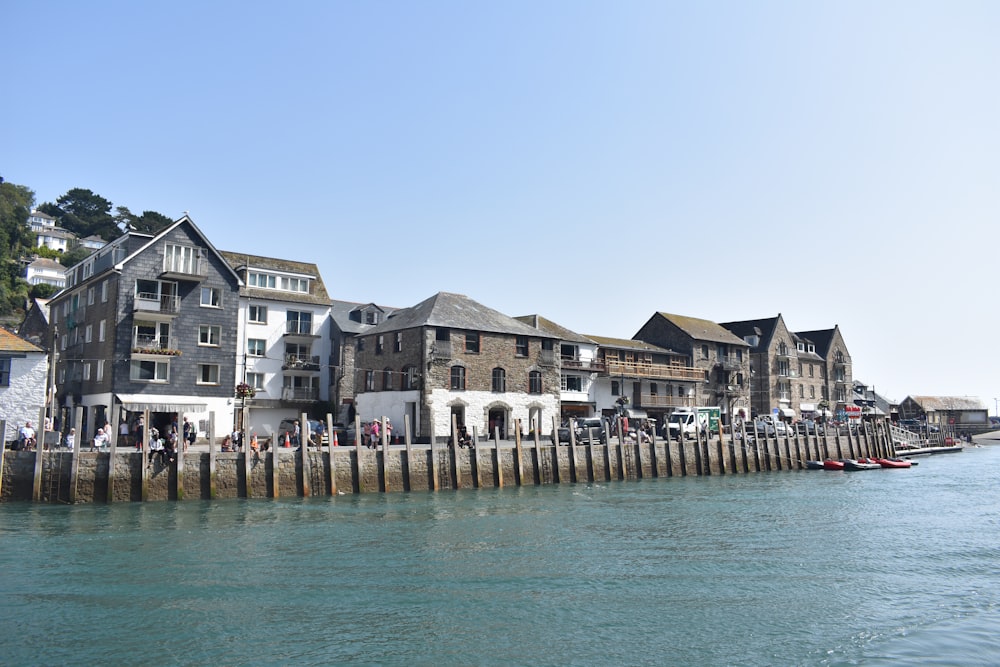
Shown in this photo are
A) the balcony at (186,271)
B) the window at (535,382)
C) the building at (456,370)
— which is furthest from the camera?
the window at (535,382)

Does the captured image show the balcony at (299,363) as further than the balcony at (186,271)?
Yes

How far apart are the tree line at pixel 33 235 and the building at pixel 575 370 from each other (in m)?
46.7

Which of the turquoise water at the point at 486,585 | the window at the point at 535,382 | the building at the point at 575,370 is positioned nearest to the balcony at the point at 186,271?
the window at the point at 535,382

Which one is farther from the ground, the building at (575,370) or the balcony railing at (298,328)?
the balcony railing at (298,328)

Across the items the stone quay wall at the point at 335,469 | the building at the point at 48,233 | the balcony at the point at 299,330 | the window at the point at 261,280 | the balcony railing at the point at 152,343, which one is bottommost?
the stone quay wall at the point at 335,469

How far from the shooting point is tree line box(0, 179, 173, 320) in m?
98.3

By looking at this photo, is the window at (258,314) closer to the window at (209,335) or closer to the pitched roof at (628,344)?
the window at (209,335)

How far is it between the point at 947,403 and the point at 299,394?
98373mm

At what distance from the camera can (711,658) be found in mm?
13414

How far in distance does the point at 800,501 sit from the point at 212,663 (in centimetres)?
2767

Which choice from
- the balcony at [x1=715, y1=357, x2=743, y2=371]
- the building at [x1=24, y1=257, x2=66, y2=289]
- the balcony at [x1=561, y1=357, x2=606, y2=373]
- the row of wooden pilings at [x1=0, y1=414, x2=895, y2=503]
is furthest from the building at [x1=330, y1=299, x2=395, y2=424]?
the building at [x1=24, y1=257, x2=66, y2=289]

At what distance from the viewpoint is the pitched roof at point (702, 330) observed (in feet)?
247

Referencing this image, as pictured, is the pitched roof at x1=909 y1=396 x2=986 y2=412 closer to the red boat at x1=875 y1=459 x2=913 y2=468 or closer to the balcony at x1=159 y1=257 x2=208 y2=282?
the red boat at x1=875 y1=459 x2=913 y2=468

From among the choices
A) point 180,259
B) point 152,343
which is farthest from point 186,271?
point 152,343
